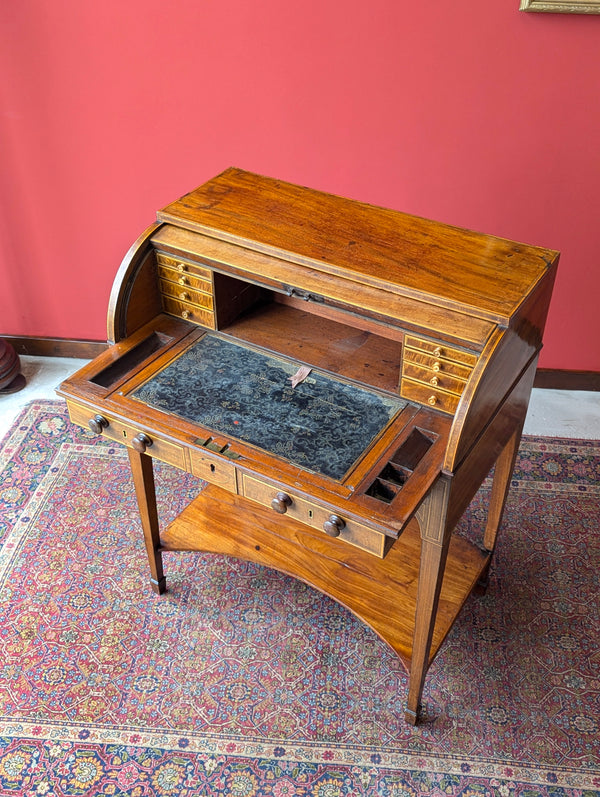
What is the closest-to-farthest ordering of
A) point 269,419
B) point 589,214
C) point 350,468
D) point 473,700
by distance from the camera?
point 350,468 < point 269,419 < point 473,700 < point 589,214

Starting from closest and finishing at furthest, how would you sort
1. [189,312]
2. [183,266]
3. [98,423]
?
[98,423], [183,266], [189,312]

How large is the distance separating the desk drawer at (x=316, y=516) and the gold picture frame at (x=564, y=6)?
83.7 inches

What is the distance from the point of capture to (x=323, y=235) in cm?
255

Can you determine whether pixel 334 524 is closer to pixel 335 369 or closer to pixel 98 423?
pixel 335 369

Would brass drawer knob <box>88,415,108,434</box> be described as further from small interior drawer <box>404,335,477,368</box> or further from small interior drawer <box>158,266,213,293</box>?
small interior drawer <box>404,335,477,368</box>

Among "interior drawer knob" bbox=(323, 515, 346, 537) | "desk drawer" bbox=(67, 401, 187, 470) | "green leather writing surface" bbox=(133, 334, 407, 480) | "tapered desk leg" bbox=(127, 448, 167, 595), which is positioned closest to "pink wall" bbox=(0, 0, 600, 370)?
"green leather writing surface" bbox=(133, 334, 407, 480)

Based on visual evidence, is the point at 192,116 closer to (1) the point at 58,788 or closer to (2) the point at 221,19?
(2) the point at 221,19

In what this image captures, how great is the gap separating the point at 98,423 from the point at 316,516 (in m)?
0.74

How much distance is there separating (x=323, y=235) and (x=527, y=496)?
1677 millimetres

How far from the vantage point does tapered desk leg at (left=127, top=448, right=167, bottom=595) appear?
2.87 m

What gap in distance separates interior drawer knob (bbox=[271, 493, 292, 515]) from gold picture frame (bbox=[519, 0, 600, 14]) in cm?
213

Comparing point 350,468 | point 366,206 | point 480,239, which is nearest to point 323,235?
point 366,206

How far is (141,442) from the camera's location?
247 centimetres

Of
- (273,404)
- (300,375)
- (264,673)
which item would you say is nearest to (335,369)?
(300,375)
